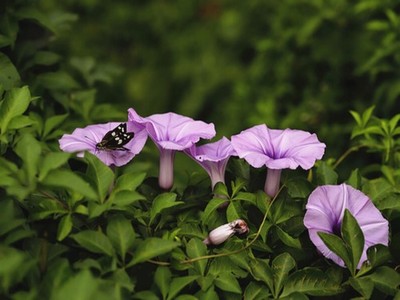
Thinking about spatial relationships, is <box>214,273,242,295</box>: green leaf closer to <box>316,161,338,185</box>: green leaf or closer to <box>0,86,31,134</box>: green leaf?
<box>316,161,338,185</box>: green leaf

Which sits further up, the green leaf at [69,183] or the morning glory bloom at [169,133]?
the green leaf at [69,183]

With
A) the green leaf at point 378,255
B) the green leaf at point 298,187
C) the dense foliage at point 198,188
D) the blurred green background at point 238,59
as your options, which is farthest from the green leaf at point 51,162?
the blurred green background at point 238,59

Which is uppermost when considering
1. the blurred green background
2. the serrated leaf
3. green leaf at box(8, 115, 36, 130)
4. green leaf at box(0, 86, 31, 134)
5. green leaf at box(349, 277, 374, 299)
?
green leaf at box(0, 86, 31, 134)

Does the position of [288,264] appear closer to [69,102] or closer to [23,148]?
[23,148]

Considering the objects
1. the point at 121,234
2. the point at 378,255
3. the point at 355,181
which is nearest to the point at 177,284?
the point at 121,234

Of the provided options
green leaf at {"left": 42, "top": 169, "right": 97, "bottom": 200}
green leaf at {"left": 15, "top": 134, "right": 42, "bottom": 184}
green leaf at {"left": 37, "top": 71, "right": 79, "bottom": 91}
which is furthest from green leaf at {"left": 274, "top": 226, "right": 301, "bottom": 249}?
green leaf at {"left": 37, "top": 71, "right": 79, "bottom": 91}

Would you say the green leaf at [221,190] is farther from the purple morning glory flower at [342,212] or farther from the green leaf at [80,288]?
the green leaf at [80,288]
